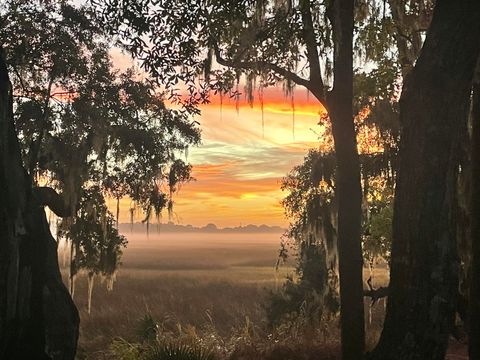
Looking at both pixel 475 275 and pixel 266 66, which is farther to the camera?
pixel 266 66

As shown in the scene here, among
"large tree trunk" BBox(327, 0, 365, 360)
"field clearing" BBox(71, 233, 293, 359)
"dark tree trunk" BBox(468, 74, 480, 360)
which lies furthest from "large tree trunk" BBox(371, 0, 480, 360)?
"field clearing" BBox(71, 233, 293, 359)

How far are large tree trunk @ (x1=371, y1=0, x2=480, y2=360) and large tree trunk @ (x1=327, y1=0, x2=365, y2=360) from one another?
262cm

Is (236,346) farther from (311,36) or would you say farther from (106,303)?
(106,303)

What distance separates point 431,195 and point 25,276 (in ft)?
24.0

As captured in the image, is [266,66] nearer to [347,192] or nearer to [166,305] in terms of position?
[347,192]

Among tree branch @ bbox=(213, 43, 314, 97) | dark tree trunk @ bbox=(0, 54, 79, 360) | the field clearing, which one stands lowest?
the field clearing

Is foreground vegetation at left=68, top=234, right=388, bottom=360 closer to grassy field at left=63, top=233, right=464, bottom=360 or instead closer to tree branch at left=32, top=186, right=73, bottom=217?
grassy field at left=63, top=233, right=464, bottom=360

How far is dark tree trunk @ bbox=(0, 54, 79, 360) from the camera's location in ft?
26.2

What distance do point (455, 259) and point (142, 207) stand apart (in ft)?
41.9

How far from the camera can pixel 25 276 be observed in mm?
9258

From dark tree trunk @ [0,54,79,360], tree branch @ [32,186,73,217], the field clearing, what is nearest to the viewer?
dark tree trunk @ [0,54,79,360]

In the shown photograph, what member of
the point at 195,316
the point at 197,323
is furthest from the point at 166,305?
the point at 197,323

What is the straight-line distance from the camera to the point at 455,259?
463cm

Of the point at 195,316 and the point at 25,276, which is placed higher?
the point at 25,276
